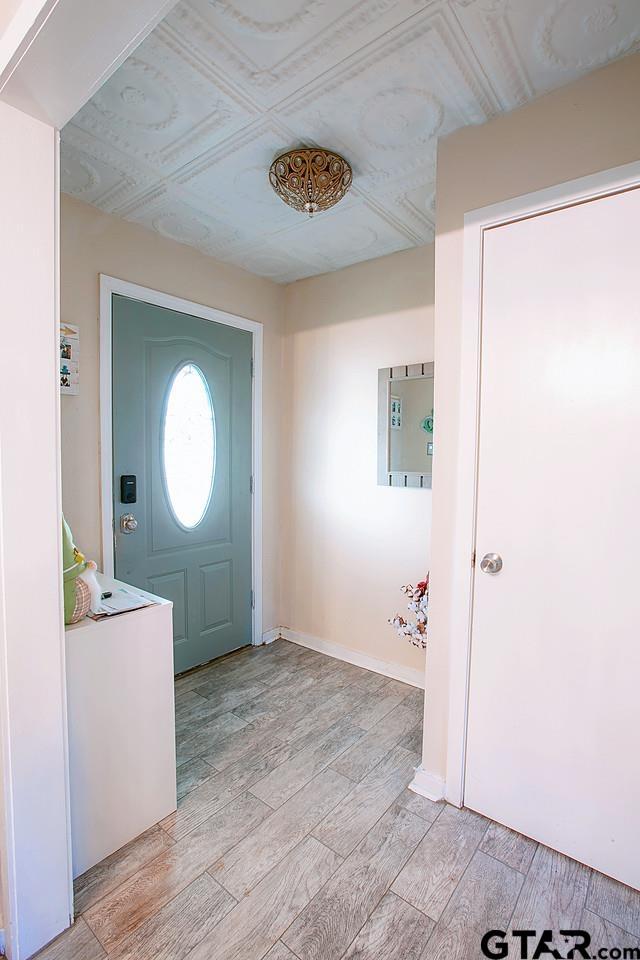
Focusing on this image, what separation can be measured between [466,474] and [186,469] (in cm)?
165

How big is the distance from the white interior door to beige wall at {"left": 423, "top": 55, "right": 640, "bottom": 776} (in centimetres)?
11

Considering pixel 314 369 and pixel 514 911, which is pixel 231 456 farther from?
pixel 514 911

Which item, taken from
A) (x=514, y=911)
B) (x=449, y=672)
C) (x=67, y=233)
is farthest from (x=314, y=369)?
(x=514, y=911)

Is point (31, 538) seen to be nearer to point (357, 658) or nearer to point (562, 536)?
point (562, 536)

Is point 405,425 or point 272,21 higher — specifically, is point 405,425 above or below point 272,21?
below

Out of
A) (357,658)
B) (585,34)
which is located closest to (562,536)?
(585,34)

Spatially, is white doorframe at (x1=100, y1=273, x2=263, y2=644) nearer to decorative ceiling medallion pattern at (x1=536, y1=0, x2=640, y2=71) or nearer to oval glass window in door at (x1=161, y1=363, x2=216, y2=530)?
oval glass window in door at (x1=161, y1=363, x2=216, y2=530)

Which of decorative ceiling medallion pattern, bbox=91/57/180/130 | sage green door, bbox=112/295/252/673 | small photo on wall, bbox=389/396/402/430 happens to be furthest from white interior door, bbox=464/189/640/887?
sage green door, bbox=112/295/252/673

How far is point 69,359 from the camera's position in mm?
2123

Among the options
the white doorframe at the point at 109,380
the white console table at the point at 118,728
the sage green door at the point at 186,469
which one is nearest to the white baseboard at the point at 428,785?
the white console table at the point at 118,728

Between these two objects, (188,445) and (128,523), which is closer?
(128,523)

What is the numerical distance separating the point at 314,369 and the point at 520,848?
101 inches

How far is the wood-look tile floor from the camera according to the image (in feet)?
4.06

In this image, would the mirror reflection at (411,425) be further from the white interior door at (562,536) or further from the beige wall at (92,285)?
the beige wall at (92,285)
